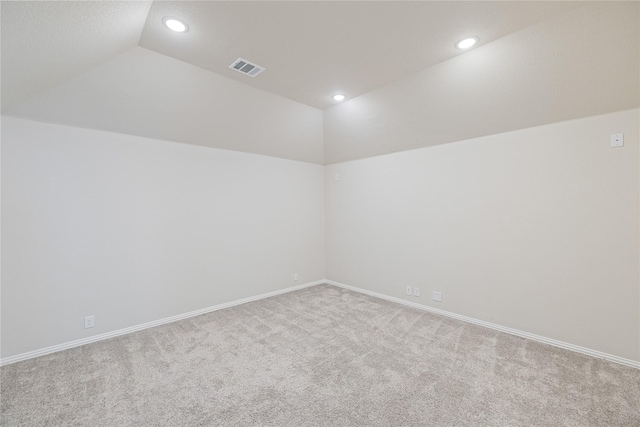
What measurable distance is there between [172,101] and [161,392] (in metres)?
2.79

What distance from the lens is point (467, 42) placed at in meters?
2.28

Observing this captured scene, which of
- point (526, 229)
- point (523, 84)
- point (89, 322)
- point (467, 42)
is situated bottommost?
point (89, 322)

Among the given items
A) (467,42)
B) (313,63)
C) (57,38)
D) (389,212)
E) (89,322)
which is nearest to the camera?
(57,38)

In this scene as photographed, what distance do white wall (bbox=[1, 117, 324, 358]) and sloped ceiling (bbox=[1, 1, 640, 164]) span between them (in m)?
0.33

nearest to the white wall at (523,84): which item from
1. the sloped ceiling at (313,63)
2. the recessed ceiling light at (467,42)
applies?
the sloped ceiling at (313,63)

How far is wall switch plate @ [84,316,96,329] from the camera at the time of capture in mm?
2728

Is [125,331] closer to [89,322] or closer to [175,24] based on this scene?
[89,322]

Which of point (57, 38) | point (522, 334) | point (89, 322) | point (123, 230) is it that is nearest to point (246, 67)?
point (57, 38)

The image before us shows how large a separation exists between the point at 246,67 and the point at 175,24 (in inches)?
28.7

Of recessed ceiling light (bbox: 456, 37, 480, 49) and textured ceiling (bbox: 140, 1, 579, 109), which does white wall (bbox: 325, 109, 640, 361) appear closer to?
recessed ceiling light (bbox: 456, 37, 480, 49)

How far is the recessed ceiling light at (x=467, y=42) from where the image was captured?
224 centimetres

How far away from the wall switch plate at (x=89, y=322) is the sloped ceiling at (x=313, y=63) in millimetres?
2018

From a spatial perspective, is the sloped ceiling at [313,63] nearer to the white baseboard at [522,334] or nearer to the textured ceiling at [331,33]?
the textured ceiling at [331,33]

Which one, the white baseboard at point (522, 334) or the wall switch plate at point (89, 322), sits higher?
the wall switch plate at point (89, 322)
